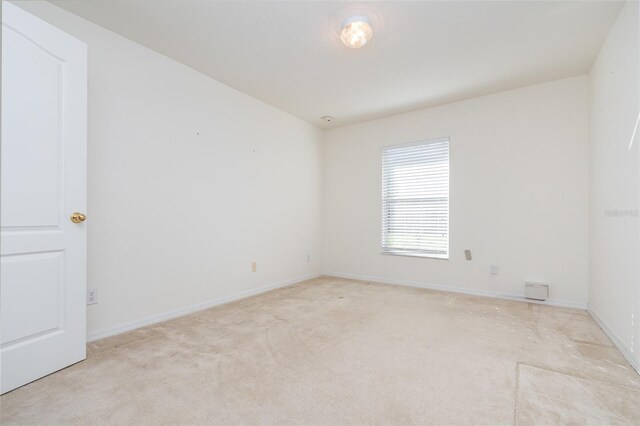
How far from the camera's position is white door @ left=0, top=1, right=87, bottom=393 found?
1.67 meters

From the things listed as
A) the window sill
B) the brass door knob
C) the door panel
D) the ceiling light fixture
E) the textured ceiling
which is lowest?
the window sill

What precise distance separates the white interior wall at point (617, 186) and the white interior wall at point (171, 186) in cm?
338

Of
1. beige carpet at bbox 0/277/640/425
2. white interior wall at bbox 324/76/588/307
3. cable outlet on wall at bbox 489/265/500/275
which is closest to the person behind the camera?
beige carpet at bbox 0/277/640/425

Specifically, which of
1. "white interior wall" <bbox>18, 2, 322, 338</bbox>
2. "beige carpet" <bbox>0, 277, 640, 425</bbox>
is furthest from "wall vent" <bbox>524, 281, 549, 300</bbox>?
"white interior wall" <bbox>18, 2, 322, 338</bbox>

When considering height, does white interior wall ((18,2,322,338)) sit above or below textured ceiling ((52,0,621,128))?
below

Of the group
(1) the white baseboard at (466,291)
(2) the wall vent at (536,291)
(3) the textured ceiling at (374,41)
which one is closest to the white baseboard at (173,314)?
(1) the white baseboard at (466,291)

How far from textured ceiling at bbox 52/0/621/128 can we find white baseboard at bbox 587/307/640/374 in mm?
2379

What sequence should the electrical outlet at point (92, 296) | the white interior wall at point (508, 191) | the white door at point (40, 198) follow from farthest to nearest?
the white interior wall at point (508, 191) → the electrical outlet at point (92, 296) → the white door at point (40, 198)

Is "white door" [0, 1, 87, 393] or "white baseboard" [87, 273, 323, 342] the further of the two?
"white baseboard" [87, 273, 323, 342]

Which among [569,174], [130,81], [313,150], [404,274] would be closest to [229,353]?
[130,81]

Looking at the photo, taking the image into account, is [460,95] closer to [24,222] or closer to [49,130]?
[49,130]

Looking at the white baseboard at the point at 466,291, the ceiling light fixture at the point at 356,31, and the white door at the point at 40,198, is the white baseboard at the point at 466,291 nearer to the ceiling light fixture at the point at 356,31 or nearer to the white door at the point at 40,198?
the ceiling light fixture at the point at 356,31

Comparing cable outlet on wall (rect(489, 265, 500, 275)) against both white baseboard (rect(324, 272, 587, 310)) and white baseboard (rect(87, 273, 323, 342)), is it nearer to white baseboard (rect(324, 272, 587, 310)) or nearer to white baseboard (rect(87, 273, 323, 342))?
white baseboard (rect(324, 272, 587, 310))

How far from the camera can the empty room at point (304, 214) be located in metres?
1.67
